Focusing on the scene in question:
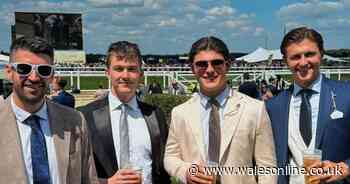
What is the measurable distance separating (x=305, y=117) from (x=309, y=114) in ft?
0.13

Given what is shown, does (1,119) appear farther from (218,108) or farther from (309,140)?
(309,140)

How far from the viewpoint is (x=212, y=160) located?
3.35 metres

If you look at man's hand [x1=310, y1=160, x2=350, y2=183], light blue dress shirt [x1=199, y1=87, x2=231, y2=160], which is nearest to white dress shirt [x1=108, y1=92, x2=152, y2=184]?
light blue dress shirt [x1=199, y1=87, x2=231, y2=160]

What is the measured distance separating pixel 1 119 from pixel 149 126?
3.90ft

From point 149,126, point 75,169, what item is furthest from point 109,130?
point 75,169

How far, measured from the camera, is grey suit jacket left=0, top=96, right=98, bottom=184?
2.69m

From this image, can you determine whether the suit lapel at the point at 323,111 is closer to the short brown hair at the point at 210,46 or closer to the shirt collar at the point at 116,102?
the short brown hair at the point at 210,46

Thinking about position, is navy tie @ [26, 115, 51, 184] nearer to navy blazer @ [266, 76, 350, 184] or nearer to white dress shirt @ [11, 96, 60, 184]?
white dress shirt @ [11, 96, 60, 184]

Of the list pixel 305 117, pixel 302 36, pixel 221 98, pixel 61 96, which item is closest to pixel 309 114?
pixel 305 117

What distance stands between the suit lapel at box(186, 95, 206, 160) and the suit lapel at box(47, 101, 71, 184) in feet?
3.02

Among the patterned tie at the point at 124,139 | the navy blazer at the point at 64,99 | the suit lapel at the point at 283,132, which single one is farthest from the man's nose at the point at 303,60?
the navy blazer at the point at 64,99

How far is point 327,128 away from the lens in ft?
11.4

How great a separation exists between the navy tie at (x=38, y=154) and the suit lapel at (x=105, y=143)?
0.73m

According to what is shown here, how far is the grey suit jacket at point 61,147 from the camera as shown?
106 inches
